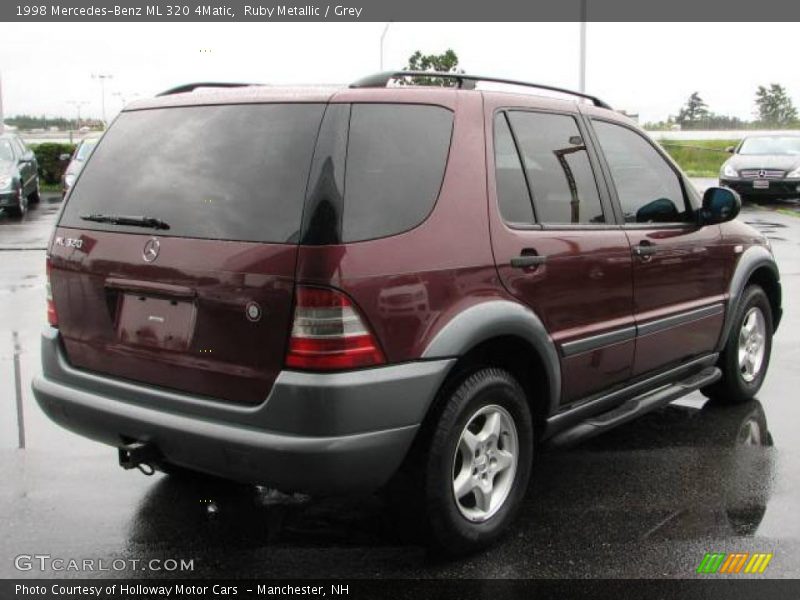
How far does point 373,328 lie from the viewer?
2.91 metres

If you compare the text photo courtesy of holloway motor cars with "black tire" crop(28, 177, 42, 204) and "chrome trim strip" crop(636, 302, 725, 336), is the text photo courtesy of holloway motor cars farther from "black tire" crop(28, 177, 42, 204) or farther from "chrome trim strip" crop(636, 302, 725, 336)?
"black tire" crop(28, 177, 42, 204)

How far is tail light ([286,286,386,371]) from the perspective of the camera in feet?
9.34

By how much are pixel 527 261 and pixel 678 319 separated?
1424 mm

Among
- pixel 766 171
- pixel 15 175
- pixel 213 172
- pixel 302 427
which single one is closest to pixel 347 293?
pixel 302 427

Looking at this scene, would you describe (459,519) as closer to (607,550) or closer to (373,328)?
(607,550)

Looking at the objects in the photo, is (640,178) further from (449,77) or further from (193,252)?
(193,252)

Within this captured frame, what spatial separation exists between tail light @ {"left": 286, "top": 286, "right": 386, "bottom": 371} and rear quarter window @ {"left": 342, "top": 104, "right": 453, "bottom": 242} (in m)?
0.23

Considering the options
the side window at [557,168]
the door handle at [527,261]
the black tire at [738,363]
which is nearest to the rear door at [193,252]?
the door handle at [527,261]

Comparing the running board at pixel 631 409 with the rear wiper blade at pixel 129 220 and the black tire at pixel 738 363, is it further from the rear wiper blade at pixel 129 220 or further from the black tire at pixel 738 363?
the rear wiper blade at pixel 129 220

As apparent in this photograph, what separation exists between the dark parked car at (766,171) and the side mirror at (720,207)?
16410mm

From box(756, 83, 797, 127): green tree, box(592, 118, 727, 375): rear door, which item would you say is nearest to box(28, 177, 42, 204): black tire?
box(592, 118, 727, 375): rear door

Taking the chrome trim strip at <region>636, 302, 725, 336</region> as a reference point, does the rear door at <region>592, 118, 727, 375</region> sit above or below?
Result: above

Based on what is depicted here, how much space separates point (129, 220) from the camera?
3299mm

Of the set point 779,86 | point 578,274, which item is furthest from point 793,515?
point 779,86
